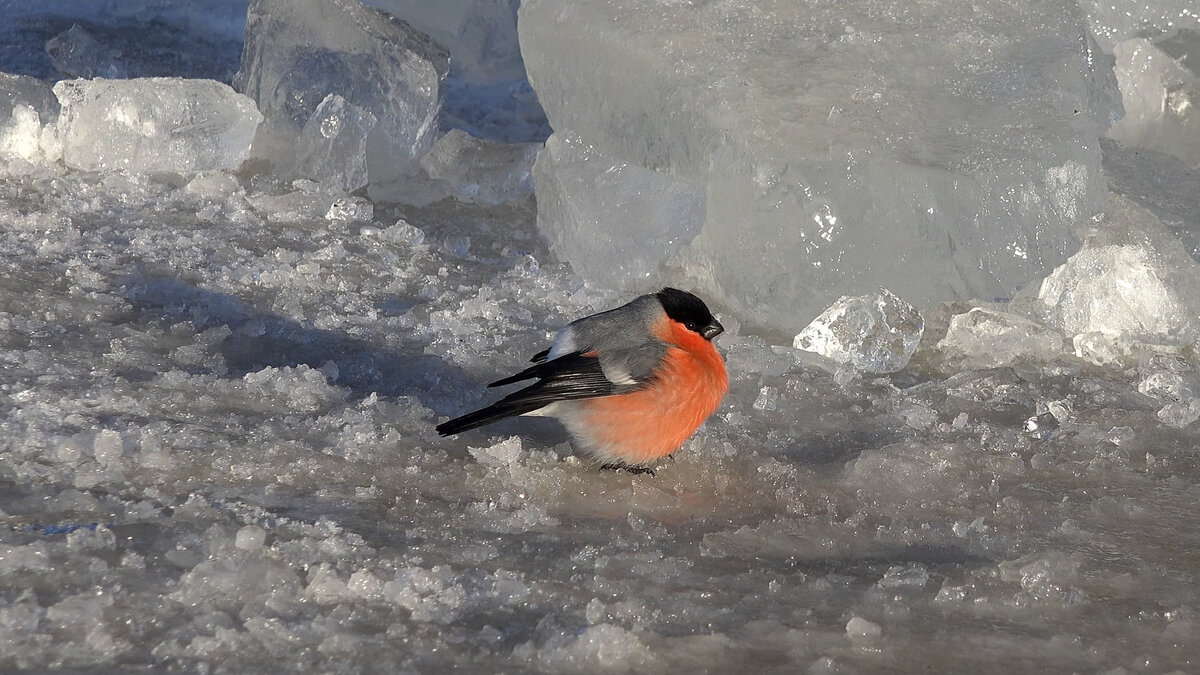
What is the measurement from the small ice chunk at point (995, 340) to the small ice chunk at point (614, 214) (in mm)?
1054

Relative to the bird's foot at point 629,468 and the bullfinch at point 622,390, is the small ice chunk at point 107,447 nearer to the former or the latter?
the bullfinch at point 622,390

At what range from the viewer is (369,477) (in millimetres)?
2666

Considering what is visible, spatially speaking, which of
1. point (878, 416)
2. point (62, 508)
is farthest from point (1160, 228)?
point (62, 508)

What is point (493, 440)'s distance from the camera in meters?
3.00

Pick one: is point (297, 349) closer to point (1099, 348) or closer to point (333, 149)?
point (333, 149)

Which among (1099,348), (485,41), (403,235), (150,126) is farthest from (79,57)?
(1099,348)

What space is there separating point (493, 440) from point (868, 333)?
147 centimetres

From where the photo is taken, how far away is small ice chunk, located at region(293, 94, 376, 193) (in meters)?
5.05

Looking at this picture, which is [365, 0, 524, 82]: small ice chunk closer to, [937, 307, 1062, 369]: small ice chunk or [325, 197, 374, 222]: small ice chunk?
[325, 197, 374, 222]: small ice chunk

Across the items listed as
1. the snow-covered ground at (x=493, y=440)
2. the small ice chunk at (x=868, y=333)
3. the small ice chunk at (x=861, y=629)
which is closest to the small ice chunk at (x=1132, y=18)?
the snow-covered ground at (x=493, y=440)

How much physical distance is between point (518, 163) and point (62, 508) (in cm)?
342

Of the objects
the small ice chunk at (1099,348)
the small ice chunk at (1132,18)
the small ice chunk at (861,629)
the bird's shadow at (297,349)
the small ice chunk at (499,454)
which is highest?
the small ice chunk at (1132,18)

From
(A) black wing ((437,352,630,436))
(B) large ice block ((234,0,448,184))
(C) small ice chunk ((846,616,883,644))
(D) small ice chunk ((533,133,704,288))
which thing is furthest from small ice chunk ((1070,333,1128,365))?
(B) large ice block ((234,0,448,184))

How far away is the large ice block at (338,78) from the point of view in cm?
530
